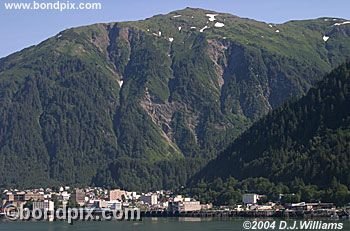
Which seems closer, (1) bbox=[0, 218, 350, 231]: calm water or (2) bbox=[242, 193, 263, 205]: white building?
(1) bbox=[0, 218, 350, 231]: calm water

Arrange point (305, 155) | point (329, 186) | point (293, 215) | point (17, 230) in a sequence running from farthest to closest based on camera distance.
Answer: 1. point (305, 155)
2. point (329, 186)
3. point (293, 215)
4. point (17, 230)

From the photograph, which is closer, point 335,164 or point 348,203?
point 348,203

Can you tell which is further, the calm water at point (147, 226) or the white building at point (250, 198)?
the white building at point (250, 198)

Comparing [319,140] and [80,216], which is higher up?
[319,140]

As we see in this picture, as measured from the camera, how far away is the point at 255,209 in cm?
18038

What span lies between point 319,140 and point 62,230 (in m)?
81.2

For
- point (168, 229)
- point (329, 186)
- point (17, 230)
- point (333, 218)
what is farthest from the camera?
point (329, 186)

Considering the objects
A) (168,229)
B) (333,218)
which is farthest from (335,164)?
(168,229)

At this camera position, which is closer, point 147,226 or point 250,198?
point 147,226

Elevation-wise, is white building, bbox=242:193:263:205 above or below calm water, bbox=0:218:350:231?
below

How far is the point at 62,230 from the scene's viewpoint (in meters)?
132

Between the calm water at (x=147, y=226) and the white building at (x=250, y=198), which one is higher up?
the calm water at (x=147, y=226)

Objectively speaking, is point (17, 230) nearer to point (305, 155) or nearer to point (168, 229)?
point (168, 229)

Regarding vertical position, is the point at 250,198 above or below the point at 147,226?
below
